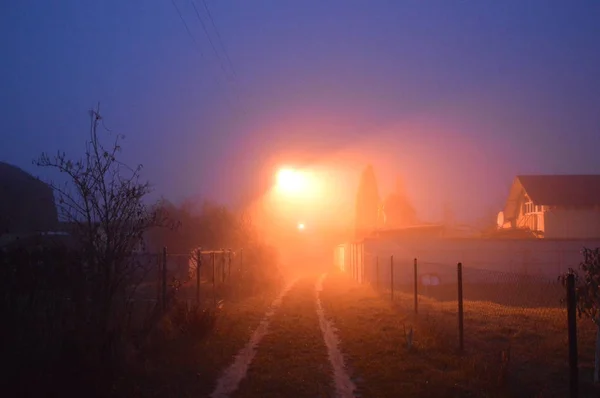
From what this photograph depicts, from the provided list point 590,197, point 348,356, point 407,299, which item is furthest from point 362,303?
point 590,197

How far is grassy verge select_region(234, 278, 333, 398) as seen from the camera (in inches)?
362

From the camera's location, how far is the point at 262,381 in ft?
31.9

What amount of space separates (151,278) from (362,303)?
13161 mm

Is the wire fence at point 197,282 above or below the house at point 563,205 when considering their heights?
below

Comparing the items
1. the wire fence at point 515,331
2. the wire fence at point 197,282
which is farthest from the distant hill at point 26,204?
the wire fence at point 515,331

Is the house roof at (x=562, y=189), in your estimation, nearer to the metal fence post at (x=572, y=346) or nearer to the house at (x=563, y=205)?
the house at (x=563, y=205)

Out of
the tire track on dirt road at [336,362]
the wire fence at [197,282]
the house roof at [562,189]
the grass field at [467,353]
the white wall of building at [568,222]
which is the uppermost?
the house roof at [562,189]

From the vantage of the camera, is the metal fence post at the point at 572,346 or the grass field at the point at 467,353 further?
the grass field at the point at 467,353

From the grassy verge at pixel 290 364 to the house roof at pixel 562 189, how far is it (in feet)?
101

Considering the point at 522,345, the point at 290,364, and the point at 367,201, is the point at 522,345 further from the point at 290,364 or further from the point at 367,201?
the point at 367,201

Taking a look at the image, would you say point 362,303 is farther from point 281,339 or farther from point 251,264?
point 251,264

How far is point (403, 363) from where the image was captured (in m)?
11.0

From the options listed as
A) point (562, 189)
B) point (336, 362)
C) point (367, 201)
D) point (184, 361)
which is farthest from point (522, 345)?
point (367, 201)

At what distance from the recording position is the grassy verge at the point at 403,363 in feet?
29.6
